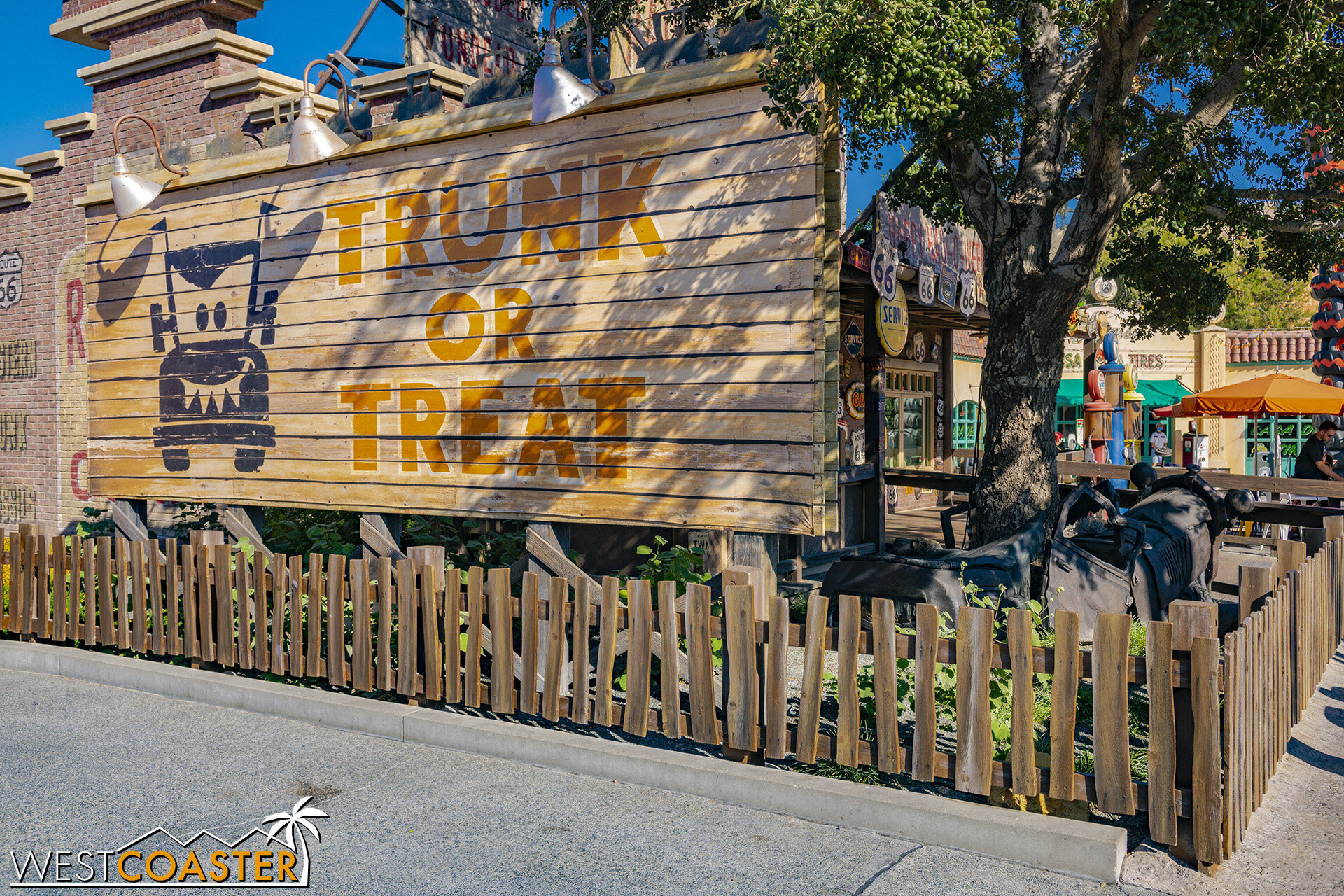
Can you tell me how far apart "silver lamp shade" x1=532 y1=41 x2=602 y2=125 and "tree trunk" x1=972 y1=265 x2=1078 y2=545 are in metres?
4.42

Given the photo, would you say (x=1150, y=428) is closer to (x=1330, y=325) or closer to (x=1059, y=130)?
(x=1330, y=325)

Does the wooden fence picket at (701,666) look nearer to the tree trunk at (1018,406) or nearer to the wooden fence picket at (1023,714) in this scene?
the wooden fence picket at (1023,714)

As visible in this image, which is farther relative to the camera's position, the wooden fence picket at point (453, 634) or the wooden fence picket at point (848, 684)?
the wooden fence picket at point (453, 634)

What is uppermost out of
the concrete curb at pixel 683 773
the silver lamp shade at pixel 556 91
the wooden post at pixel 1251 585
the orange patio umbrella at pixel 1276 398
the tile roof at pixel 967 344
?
the silver lamp shade at pixel 556 91

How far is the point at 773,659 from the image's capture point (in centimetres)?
473

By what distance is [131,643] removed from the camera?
24.0 ft

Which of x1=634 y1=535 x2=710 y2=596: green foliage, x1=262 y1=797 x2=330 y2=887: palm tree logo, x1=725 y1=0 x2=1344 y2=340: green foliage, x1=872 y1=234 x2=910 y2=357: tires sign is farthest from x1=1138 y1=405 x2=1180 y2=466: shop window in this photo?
x1=262 y1=797 x2=330 y2=887: palm tree logo

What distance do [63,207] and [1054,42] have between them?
12867mm

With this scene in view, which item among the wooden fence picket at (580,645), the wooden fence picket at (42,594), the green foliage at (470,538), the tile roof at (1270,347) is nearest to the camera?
the wooden fence picket at (580,645)

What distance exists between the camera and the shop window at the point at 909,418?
1773cm

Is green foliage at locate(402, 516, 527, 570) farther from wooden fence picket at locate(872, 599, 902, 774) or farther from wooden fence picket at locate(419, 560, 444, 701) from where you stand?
wooden fence picket at locate(872, 599, 902, 774)

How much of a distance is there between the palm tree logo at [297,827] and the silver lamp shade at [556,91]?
13.5 feet

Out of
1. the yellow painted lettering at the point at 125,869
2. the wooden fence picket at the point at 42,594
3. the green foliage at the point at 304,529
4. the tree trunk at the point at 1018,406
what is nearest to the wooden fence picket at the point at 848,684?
the yellow painted lettering at the point at 125,869

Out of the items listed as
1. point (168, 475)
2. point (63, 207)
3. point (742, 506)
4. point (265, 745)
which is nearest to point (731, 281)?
point (742, 506)
